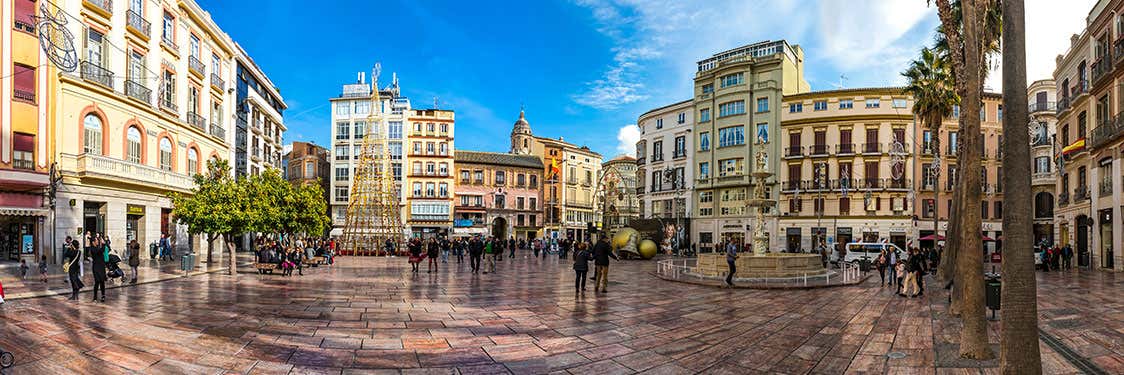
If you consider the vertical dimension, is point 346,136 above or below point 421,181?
above

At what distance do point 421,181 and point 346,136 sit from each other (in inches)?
379

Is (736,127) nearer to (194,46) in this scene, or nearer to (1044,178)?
(1044,178)

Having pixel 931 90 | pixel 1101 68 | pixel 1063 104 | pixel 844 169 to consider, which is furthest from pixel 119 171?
pixel 844 169

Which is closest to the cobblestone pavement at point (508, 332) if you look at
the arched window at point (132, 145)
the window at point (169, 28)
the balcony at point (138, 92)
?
the arched window at point (132, 145)

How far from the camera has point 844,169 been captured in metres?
47.8

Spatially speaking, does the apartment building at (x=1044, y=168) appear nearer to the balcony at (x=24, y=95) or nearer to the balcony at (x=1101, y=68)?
the balcony at (x=1101, y=68)

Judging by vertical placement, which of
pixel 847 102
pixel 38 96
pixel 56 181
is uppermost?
pixel 847 102

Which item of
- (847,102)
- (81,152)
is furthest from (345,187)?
(847,102)

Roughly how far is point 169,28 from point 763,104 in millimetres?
42336

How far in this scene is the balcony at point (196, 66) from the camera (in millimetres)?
33469

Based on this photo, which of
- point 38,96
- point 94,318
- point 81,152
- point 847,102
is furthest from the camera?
point 847,102

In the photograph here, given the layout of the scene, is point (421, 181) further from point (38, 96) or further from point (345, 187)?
point (38, 96)

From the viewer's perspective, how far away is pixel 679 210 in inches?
2137

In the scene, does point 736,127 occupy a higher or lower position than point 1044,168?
higher
